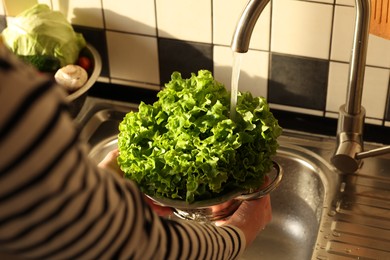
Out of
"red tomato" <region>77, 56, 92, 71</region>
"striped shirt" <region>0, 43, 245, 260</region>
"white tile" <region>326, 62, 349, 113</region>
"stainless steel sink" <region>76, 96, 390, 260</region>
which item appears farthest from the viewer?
"red tomato" <region>77, 56, 92, 71</region>

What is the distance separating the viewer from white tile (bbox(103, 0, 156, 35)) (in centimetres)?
124

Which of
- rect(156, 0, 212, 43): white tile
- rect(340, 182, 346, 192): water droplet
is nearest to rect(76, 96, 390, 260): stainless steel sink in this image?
rect(340, 182, 346, 192): water droplet

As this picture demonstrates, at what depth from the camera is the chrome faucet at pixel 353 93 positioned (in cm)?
92

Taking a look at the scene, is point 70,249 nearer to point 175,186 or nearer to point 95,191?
point 95,191

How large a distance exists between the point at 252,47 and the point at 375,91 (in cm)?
23

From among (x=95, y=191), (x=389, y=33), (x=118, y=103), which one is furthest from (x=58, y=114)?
(x=118, y=103)

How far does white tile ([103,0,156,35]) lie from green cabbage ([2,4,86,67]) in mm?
86

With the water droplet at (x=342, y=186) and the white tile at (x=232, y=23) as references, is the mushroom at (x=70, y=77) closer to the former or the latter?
the white tile at (x=232, y=23)

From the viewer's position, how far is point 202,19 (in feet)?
3.94

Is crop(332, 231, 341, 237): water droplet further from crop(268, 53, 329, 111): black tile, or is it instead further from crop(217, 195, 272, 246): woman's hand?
crop(268, 53, 329, 111): black tile

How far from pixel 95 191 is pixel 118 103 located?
842 millimetres

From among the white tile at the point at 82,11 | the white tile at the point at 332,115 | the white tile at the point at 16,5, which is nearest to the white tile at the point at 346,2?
the white tile at the point at 332,115

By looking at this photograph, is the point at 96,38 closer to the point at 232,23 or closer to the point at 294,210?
the point at 232,23

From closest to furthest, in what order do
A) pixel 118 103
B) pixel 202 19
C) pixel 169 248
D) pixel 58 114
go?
pixel 58 114 → pixel 169 248 → pixel 202 19 → pixel 118 103
